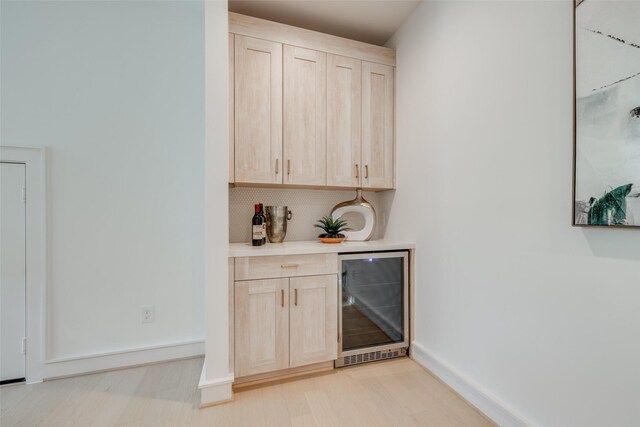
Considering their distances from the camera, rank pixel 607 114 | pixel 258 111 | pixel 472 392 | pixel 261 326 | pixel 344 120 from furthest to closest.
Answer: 1. pixel 344 120
2. pixel 258 111
3. pixel 261 326
4. pixel 472 392
5. pixel 607 114

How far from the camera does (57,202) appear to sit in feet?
6.52

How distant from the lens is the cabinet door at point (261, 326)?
181 centimetres

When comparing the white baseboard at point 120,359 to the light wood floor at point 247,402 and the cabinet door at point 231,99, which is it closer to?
the light wood floor at point 247,402

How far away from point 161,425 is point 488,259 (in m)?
2.04

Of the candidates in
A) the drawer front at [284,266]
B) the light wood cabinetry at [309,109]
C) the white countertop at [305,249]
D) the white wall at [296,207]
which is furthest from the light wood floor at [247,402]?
the light wood cabinetry at [309,109]

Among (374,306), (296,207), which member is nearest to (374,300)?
(374,306)

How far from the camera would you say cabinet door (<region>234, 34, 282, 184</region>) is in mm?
2045

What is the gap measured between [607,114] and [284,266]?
1751mm

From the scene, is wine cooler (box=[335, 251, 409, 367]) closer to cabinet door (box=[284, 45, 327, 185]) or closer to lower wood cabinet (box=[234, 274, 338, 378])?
lower wood cabinet (box=[234, 274, 338, 378])

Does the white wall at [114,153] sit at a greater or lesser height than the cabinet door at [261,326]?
greater

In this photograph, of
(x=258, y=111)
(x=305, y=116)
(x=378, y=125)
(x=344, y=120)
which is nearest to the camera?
(x=258, y=111)

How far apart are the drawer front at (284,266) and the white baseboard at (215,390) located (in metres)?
0.61

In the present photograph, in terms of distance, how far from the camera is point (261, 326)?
73.2 inches

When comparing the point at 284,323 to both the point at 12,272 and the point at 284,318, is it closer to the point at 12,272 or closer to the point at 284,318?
the point at 284,318
